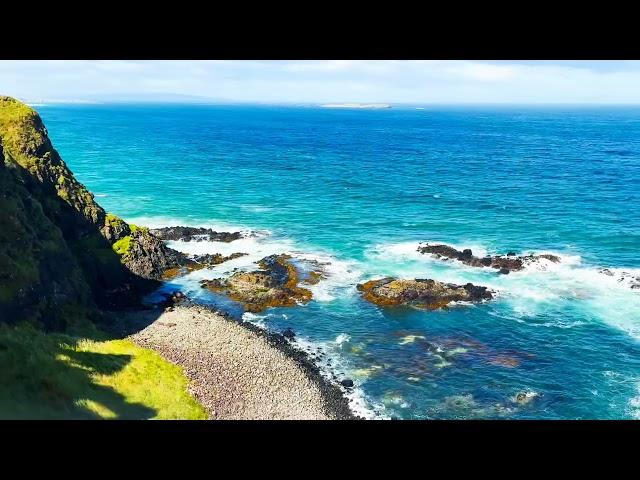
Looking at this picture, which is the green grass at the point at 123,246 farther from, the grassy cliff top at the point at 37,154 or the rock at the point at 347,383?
the rock at the point at 347,383

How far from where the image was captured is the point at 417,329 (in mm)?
51406

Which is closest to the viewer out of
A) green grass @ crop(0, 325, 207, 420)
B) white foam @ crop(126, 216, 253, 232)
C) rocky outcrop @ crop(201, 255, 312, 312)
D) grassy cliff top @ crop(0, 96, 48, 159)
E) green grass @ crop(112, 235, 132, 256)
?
green grass @ crop(0, 325, 207, 420)

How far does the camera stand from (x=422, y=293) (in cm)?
5766

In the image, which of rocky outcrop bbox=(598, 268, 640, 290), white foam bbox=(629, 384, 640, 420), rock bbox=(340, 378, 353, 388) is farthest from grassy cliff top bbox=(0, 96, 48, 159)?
rocky outcrop bbox=(598, 268, 640, 290)

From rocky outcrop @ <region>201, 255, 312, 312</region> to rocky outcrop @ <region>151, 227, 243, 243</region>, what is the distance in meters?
15.7

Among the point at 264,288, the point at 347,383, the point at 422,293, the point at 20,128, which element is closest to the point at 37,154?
the point at 20,128

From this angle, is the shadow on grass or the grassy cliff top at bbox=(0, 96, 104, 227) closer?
the shadow on grass

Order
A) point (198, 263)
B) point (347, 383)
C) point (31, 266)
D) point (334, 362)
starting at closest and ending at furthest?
point (347, 383), point (31, 266), point (334, 362), point (198, 263)

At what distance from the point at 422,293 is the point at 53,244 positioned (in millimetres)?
38811

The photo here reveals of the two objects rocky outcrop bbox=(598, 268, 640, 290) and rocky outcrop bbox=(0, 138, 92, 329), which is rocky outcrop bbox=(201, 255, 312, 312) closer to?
rocky outcrop bbox=(0, 138, 92, 329)

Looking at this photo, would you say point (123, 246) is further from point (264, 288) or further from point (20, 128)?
point (264, 288)

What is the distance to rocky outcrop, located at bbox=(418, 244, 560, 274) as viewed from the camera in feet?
219
